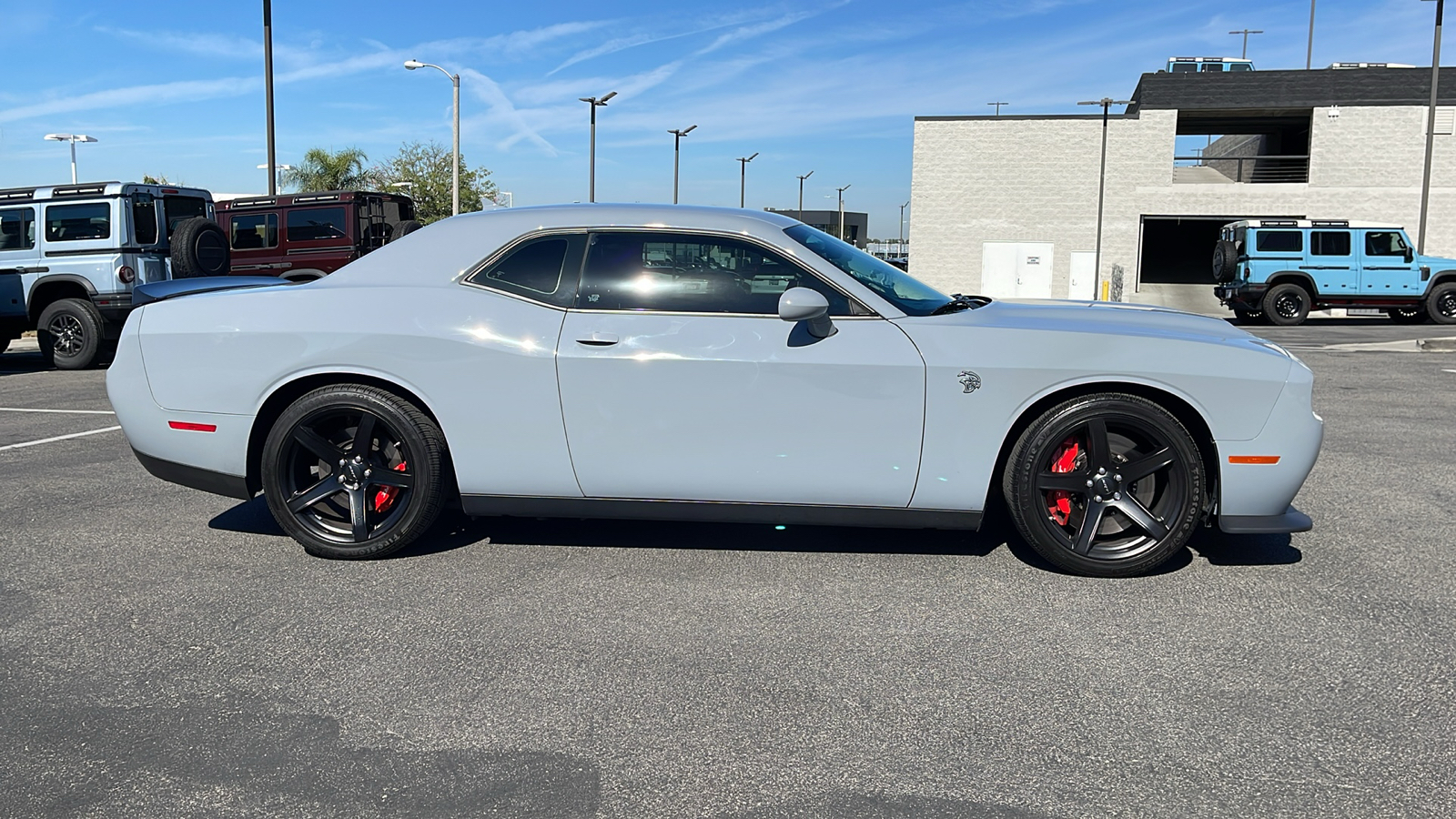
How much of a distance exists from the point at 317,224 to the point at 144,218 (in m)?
5.23

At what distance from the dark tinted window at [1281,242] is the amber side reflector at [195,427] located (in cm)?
2216

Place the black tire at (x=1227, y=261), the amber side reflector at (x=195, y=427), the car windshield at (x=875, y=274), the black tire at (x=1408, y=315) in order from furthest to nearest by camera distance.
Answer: the black tire at (x=1227, y=261)
the black tire at (x=1408, y=315)
the amber side reflector at (x=195, y=427)
the car windshield at (x=875, y=274)

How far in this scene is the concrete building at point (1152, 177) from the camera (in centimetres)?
3584

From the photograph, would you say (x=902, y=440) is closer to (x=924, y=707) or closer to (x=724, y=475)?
(x=724, y=475)

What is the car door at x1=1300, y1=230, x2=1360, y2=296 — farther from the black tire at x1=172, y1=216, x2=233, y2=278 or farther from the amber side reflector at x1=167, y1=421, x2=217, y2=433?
the amber side reflector at x1=167, y1=421, x2=217, y2=433

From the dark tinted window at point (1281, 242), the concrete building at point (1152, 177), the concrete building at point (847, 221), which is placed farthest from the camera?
the concrete building at point (847, 221)

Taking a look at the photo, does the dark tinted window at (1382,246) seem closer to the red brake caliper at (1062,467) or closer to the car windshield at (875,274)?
the car windshield at (875,274)

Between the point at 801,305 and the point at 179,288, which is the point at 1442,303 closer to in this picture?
the point at 801,305

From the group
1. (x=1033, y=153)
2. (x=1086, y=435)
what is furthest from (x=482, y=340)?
(x=1033, y=153)

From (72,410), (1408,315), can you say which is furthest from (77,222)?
(1408,315)

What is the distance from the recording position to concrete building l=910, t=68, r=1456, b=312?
118 feet

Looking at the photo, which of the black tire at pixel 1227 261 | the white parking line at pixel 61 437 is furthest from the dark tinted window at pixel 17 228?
the black tire at pixel 1227 261

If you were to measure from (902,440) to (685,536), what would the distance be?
1227mm

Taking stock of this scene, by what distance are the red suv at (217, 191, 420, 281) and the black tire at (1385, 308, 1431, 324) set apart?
1970 cm
